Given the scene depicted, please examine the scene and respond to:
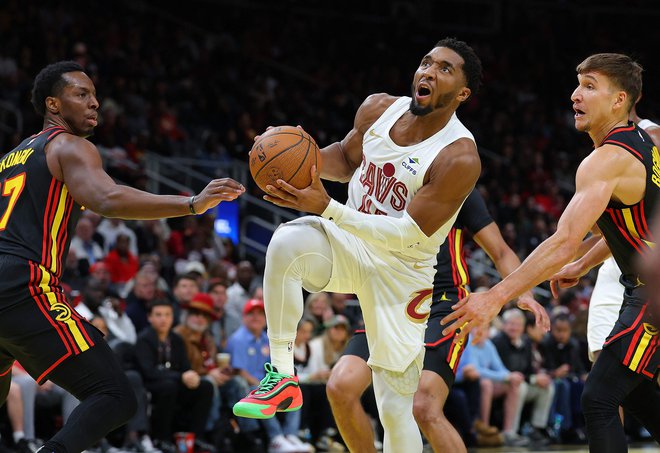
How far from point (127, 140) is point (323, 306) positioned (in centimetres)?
474

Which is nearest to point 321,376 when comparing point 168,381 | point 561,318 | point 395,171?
point 168,381

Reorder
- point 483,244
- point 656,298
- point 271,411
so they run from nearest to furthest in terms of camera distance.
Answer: point 656,298 < point 271,411 < point 483,244

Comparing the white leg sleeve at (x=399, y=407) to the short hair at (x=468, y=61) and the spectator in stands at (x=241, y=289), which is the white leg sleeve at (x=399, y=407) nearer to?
the short hair at (x=468, y=61)

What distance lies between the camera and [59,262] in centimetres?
492

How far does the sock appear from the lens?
498 centimetres

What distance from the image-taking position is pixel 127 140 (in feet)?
45.1

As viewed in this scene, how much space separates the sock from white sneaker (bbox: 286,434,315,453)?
14.5 feet

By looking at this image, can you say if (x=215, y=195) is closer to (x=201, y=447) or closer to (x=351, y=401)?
(x=351, y=401)

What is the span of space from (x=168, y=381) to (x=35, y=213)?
164 inches

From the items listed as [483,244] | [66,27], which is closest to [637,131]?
[483,244]

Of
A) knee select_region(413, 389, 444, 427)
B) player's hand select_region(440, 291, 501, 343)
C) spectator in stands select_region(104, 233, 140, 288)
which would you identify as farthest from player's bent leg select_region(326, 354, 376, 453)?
spectator in stands select_region(104, 233, 140, 288)

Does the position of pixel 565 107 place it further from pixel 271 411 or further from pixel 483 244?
pixel 271 411

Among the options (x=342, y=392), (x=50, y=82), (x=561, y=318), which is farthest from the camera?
(x=561, y=318)

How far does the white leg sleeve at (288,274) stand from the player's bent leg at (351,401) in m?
0.56
